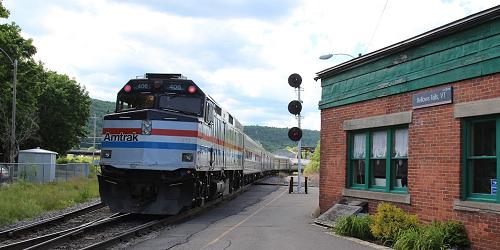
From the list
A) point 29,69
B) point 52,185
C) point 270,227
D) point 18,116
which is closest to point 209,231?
point 270,227

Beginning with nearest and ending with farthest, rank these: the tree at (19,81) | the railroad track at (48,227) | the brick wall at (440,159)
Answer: the brick wall at (440,159) < the railroad track at (48,227) < the tree at (19,81)

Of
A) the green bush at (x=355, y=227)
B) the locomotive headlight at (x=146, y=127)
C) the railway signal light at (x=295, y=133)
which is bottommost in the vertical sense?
the green bush at (x=355, y=227)

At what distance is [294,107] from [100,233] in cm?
1411

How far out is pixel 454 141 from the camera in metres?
9.95

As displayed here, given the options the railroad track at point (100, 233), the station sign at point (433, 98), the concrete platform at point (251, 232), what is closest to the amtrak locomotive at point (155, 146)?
the railroad track at point (100, 233)

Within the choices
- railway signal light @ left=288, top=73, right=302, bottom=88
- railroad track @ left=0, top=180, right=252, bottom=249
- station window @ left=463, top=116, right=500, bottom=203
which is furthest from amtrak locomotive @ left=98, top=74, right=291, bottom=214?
railway signal light @ left=288, top=73, right=302, bottom=88

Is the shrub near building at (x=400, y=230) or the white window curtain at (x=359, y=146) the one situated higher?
the white window curtain at (x=359, y=146)

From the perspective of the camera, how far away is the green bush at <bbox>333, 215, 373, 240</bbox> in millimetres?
11266

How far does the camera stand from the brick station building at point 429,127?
930 centimetres

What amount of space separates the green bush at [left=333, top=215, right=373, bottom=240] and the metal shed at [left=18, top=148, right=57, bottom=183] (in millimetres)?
19886

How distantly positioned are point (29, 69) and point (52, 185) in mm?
19336

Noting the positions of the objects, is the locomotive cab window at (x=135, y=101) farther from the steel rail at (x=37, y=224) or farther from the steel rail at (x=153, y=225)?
the steel rail at (x=37, y=224)

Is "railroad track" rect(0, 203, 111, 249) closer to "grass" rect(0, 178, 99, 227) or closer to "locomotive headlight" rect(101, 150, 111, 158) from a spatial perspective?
"grass" rect(0, 178, 99, 227)

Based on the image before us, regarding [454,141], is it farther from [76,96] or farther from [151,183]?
[76,96]
